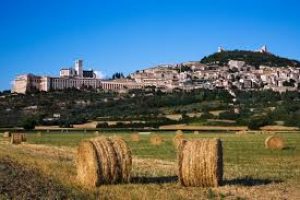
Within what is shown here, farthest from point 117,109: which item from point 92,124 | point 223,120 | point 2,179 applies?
point 2,179

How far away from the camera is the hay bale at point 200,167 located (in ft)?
56.1

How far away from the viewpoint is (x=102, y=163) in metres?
17.5

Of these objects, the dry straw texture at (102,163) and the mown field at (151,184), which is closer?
the mown field at (151,184)

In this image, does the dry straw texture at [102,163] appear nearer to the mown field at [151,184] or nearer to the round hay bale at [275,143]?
the mown field at [151,184]

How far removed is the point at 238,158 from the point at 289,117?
6638 centimetres

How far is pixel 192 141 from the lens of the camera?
1784 centimetres

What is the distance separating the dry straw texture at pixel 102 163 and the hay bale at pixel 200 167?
1.65m

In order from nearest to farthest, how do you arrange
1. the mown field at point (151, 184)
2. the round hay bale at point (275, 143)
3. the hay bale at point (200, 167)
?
the mown field at point (151, 184) < the hay bale at point (200, 167) < the round hay bale at point (275, 143)

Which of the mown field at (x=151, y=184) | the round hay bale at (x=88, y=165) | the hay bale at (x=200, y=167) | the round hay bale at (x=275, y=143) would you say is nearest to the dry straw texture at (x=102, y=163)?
the round hay bale at (x=88, y=165)

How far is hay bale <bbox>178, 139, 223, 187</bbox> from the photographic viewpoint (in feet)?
56.1

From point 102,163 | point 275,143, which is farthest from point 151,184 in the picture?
point 275,143

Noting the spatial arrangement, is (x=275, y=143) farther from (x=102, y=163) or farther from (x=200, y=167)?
(x=102, y=163)

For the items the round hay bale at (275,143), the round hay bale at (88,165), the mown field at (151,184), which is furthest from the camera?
the round hay bale at (275,143)

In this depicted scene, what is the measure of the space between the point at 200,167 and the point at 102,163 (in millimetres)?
2713
